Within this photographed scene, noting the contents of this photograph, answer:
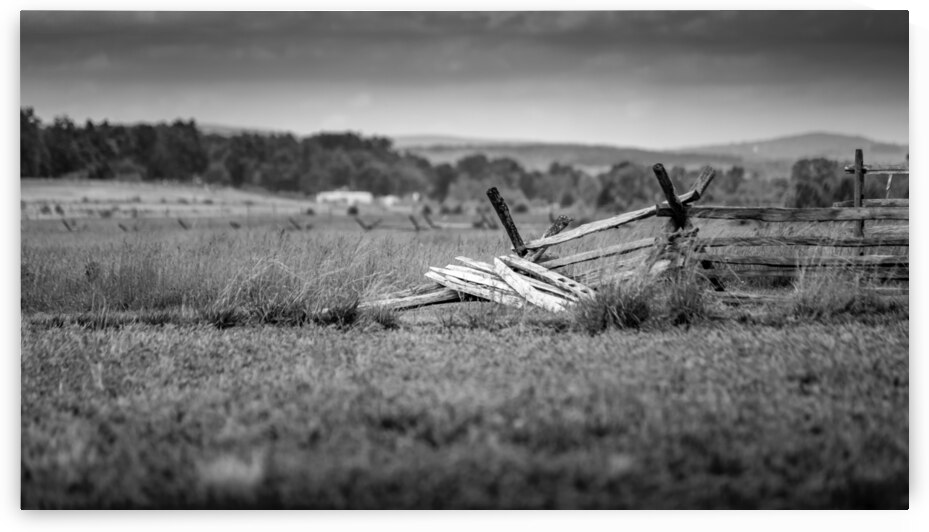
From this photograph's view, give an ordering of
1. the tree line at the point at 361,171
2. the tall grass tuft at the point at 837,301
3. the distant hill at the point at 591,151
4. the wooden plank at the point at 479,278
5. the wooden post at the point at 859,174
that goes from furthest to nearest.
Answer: the tree line at the point at 361,171 < the distant hill at the point at 591,151 < the wooden post at the point at 859,174 < the wooden plank at the point at 479,278 < the tall grass tuft at the point at 837,301

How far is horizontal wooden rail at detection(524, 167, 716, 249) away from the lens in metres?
10.3

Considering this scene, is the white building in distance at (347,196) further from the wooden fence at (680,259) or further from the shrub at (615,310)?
the shrub at (615,310)

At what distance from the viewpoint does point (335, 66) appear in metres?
10.3

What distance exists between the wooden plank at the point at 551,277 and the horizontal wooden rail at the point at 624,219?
0.35 metres

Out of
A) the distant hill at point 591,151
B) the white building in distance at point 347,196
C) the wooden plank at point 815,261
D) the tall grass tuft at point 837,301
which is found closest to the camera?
the tall grass tuft at point 837,301

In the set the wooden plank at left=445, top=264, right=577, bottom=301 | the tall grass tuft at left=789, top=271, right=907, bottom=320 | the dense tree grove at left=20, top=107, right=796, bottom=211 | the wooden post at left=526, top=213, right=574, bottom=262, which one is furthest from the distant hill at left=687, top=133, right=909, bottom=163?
the dense tree grove at left=20, top=107, right=796, bottom=211

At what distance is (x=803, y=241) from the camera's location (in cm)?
1077

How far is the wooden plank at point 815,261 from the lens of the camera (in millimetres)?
10445

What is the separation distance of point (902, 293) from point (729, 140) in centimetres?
442

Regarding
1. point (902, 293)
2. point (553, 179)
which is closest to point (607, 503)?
point (902, 293)

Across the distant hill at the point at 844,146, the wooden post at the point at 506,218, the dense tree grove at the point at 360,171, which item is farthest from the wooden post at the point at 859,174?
the dense tree grove at the point at 360,171

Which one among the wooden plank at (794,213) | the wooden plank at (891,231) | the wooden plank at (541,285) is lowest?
the wooden plank at (541,285)

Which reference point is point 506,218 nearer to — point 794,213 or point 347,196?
point 794,213

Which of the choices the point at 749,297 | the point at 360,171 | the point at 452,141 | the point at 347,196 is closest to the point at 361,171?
the point at 360,171
